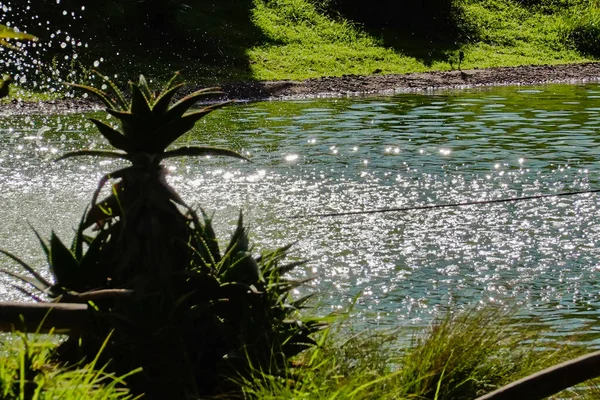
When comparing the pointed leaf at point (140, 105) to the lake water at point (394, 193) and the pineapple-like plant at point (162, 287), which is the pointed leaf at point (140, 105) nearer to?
the pineapple-like plant at point (162, 287)

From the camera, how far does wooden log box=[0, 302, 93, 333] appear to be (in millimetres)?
3629

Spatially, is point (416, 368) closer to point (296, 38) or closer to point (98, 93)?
point (98, 93)

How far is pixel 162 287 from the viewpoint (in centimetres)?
434

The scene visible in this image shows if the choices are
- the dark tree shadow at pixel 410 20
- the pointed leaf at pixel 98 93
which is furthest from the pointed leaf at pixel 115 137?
the dark tree shadow at pixel 410 20

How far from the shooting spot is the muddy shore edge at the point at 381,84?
67.5 feet

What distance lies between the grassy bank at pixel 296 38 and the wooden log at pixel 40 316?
19.6 m

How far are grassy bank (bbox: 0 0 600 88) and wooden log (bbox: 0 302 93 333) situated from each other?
64.5 feet

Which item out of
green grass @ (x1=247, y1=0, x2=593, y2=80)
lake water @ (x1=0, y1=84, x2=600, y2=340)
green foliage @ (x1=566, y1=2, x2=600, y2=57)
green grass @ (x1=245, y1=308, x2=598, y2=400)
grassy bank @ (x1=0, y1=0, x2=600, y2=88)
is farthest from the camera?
green foliage @ (x1=566, y1=2, x2=600, y2=57)

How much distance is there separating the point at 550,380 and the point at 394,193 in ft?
27.9

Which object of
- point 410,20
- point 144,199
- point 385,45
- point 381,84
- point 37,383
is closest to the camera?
point 37,383

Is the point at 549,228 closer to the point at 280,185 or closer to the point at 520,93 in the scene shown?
the point at 280,185

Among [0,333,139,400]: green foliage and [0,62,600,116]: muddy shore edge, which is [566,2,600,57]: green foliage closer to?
[0,62,600,116]: muddy shore edge

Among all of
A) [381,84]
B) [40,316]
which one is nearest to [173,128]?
[40,316]

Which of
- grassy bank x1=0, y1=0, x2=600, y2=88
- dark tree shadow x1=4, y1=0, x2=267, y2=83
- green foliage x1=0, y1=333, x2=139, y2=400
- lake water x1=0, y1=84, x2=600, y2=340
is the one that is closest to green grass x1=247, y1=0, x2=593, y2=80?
grassy bank x1=0, y1=0, x2=600, y2=88
